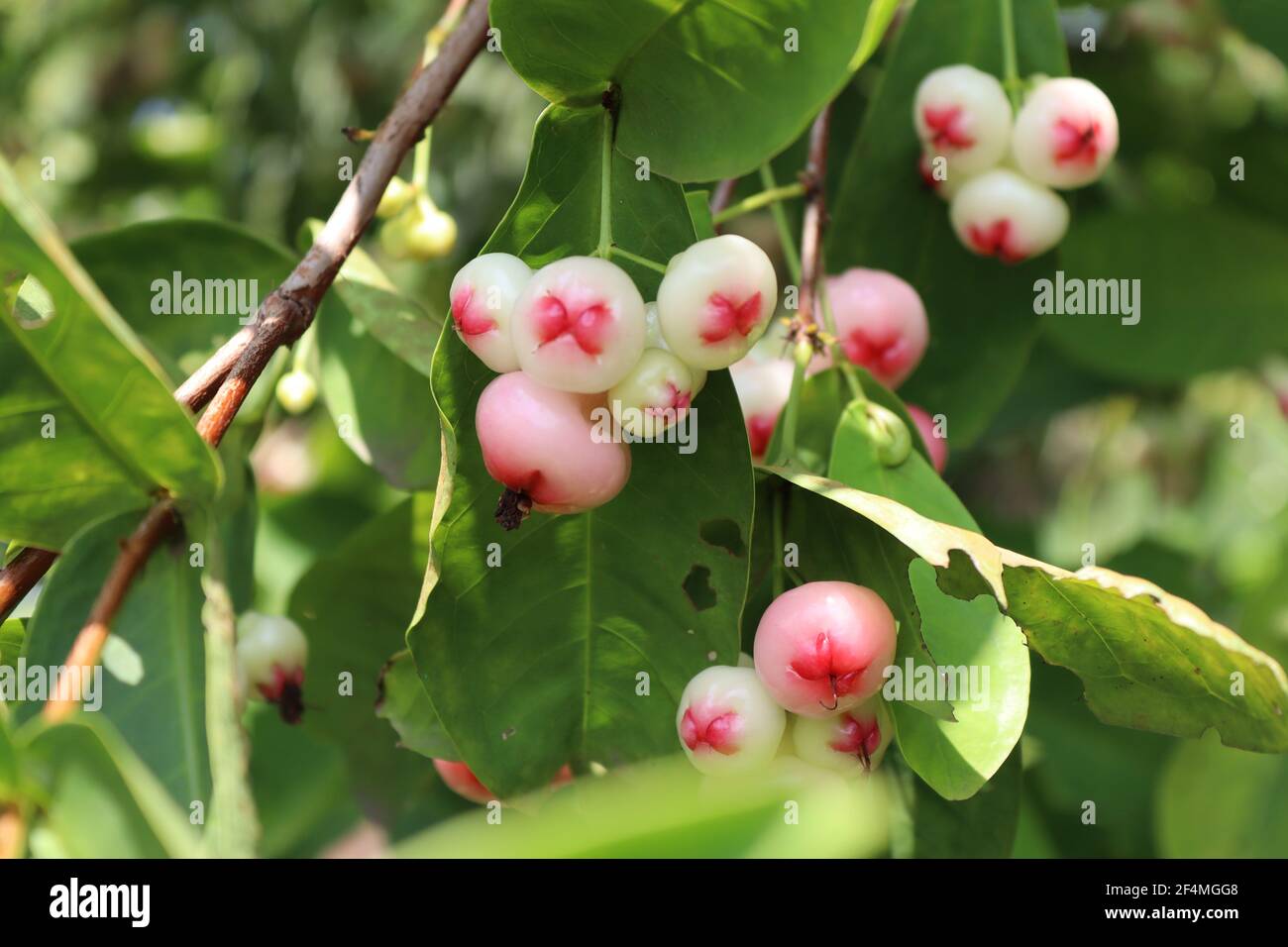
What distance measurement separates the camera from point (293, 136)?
221 cm

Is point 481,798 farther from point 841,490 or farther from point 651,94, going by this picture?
point 651,94

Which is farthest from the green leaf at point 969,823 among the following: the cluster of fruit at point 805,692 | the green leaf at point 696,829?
the green leaf at point 696,829

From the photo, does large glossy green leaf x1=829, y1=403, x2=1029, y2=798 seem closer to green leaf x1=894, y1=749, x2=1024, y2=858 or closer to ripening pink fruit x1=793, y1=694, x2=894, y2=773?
ripening pink fruit x1=793, y1=694, x2=894, y2=773

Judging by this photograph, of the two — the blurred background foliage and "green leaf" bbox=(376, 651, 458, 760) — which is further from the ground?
the blurred background foliage

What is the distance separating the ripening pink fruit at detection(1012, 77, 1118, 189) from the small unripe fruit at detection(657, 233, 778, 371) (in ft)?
1.54

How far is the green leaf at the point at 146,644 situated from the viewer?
846 millimetres

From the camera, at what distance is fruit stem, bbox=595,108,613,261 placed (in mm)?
860

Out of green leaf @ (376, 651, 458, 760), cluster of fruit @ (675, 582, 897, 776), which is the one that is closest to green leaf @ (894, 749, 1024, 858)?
cluster of fruit @ (675, 582, 897, 776)

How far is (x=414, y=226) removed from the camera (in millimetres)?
1236

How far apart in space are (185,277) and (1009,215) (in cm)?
74

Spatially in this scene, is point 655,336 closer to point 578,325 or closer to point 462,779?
point 578,325

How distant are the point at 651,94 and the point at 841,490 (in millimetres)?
286

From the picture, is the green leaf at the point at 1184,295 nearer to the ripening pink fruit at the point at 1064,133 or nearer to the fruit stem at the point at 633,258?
the ripening pink fruit at the point at 1064,133
